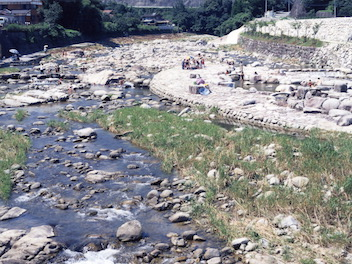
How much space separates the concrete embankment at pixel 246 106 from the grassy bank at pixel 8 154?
11061mm

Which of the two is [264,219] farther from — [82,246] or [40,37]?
[40,37]

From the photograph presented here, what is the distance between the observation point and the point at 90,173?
1595cm

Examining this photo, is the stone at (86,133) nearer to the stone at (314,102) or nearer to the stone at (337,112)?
the stone at (314,102)

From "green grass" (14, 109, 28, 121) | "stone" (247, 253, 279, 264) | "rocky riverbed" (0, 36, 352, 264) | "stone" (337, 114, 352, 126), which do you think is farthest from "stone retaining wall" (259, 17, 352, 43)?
"stone" (247, 253, 279, 264)

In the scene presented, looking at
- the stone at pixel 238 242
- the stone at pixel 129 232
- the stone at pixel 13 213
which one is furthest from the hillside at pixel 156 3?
the stone at pixel 238 242

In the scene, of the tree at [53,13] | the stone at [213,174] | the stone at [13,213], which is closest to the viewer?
the stone at [13,213]

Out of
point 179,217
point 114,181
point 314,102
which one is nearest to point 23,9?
point 314,102

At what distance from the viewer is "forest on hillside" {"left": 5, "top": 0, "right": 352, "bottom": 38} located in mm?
70806

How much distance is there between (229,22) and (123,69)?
183 ft

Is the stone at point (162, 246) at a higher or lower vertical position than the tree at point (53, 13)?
lower

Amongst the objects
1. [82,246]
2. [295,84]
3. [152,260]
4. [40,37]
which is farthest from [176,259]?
[40,37]

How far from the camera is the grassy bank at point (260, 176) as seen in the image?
37.0 feet

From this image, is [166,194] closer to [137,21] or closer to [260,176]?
[260,176]

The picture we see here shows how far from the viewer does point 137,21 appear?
10194cm
